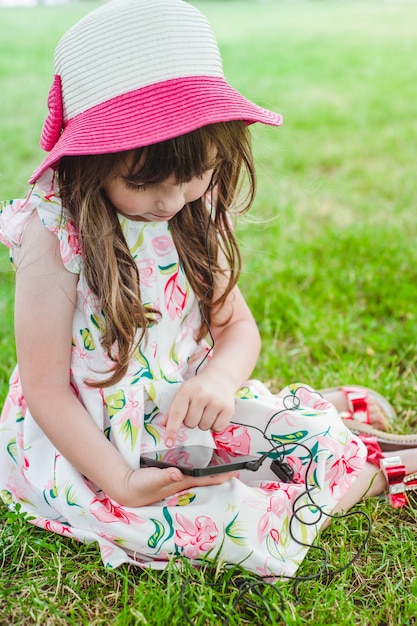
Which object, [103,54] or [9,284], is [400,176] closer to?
[9,284]

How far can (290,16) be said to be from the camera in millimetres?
13109

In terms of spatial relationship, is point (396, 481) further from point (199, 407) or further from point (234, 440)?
point (199, 407)

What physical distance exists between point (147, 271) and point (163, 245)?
72mm

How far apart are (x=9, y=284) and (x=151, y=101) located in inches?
66.5

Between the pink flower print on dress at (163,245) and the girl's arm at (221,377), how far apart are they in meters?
0.19

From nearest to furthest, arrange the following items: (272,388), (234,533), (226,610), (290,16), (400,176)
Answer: (226,610), (234,533), (272,388), (400,176), (290,16)

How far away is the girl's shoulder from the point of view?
1464mm

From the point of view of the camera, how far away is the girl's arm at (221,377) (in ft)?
4.99

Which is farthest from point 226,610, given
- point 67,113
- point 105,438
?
point 67,113

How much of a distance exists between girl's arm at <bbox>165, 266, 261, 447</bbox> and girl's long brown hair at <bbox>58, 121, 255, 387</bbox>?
6 cm

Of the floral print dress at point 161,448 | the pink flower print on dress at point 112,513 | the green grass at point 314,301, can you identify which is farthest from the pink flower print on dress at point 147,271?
the pink flower print on dress at point 112,513

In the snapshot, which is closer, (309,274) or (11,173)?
(309,274)

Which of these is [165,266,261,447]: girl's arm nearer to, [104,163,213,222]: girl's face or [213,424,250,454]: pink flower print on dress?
[213,424,250,454]: pink flower print on dress

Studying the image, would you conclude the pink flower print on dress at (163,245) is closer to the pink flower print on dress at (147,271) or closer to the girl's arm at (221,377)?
the pink flower print on dress at (147,271)
